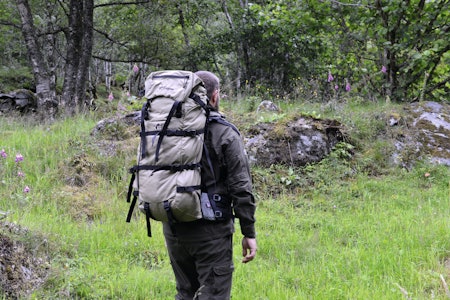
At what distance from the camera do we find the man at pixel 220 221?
2912 mm

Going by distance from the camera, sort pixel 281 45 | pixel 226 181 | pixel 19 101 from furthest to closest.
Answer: pixel 19 101
pixel 281 45
pixel 226 181

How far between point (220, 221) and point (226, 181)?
283mm

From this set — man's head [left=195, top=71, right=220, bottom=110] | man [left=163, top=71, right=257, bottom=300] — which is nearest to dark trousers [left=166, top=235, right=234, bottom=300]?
man [left=163, top=71, right=257, bottom=300]

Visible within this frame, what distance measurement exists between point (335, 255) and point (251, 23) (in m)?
10.0

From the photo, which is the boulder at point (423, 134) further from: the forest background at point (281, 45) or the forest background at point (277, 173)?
the forest background at point (281, 45)

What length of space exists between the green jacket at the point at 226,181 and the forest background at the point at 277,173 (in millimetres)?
1309

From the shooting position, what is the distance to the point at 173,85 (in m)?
2.88

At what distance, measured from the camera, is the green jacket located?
9.55 feet

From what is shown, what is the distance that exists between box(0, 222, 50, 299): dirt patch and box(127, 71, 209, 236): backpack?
1599 millimetres

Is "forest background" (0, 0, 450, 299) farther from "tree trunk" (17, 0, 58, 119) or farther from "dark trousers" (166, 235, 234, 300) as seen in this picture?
"dark trousers" (166, 235, 234, 300)

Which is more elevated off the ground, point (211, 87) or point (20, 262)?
point (211, 87)

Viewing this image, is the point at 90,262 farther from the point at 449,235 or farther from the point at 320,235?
the point at 449,235

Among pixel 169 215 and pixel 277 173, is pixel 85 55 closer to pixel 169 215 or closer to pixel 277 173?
pixel 277 173

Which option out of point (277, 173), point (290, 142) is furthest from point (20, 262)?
point (290, 142)
